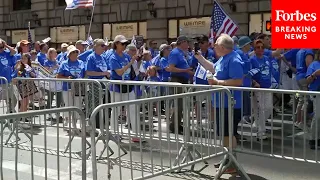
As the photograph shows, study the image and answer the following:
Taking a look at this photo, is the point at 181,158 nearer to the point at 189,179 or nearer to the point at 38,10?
the point at 189,179

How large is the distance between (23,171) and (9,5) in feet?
85.8

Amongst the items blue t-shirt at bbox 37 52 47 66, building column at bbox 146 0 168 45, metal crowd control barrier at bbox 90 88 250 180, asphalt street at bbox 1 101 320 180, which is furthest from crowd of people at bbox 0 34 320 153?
building column at bbox 146 0 168 45

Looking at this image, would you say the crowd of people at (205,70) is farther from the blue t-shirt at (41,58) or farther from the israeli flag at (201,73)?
the blue t-shirt at (41,58)

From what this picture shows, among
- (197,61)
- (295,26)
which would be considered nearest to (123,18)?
(197,61)

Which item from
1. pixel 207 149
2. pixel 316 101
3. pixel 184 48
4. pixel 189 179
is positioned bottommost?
pixel 189 179

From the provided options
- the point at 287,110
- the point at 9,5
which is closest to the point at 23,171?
the point at 287,110

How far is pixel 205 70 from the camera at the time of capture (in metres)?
8.42

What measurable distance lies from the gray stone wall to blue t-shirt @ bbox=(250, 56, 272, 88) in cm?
1032

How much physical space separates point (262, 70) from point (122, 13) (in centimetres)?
1623

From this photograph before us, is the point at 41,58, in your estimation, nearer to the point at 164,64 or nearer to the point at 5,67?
the point at 5,67

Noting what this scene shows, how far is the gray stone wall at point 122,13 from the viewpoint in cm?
2022

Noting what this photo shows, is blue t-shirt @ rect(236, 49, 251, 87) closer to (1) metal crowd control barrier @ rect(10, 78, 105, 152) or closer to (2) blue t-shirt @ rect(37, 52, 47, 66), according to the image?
(1) metal crowd control barrier @ rect(10, 78, 105, 152)

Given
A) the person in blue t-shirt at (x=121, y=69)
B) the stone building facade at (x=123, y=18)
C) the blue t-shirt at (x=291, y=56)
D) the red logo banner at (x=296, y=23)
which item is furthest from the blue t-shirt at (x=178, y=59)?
the stone building facade at (x=123, y=18)

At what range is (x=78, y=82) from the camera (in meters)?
7.99
